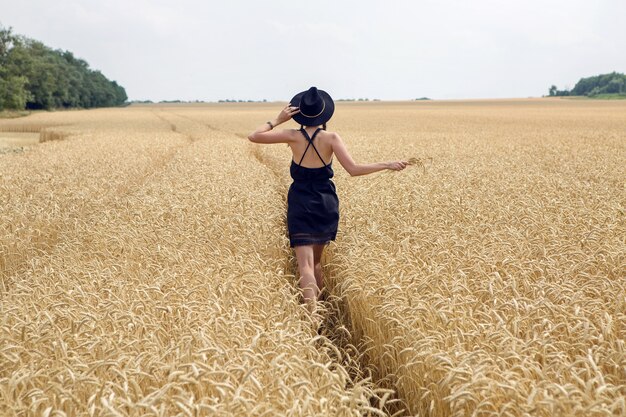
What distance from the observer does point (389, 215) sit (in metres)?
8.27

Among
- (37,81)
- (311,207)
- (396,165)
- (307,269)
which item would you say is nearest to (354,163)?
(396,165)

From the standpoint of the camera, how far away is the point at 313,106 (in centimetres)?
594

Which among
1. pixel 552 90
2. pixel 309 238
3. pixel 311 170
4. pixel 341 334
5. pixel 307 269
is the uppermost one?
pixel 311 170

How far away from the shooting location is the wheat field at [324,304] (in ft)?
10.4

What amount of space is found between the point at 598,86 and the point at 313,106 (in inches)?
5986

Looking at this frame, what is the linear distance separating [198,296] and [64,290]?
966 millimetres

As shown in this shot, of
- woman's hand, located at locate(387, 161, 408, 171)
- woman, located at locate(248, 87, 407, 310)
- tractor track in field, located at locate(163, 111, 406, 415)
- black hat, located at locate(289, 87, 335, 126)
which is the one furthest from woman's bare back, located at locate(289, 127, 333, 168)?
tractor track in field, located at locate(163, 111, 406, 415)

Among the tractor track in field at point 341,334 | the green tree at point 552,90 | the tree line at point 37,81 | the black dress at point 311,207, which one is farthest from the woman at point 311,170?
the green tree at point 552,90

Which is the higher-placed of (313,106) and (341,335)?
(313,106)

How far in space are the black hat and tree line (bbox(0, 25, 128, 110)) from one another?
229 feet

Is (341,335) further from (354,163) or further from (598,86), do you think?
(598,86)

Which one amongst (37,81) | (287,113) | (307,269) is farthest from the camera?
(37,81)

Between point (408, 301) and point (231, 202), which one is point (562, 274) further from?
point (231, 202)

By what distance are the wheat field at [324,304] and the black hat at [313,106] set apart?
3.24 feet
